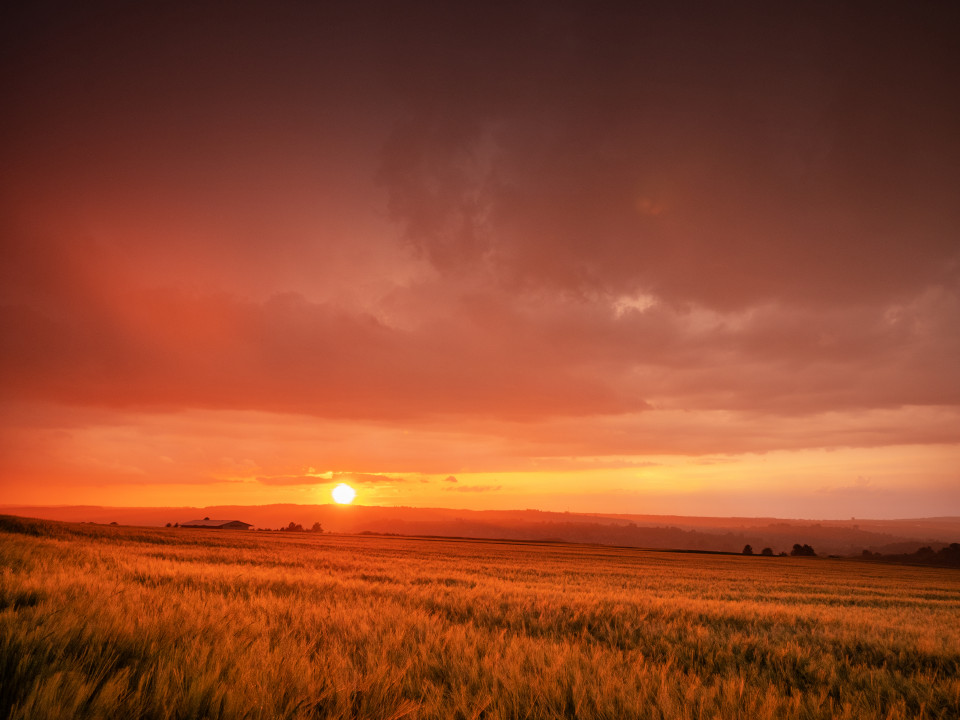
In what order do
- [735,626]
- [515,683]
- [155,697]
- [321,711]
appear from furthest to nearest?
[735,626] → [515,683] → [321,711] → [155,697]

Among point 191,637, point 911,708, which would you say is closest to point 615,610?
point 911,708

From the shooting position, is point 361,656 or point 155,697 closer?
point 155,697

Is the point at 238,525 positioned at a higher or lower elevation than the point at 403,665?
lower

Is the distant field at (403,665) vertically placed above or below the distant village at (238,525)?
above

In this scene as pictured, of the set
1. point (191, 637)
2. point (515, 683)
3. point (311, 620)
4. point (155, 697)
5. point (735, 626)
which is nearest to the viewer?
point (155, 697)

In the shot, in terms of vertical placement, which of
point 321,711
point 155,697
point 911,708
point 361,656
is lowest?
point 911,708

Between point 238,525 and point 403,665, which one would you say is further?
point 238,525

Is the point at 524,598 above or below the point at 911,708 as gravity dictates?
below

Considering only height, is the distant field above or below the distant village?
above

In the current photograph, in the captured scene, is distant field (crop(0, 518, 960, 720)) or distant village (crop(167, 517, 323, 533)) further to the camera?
distant village (crop(167, 517, 323, 533))

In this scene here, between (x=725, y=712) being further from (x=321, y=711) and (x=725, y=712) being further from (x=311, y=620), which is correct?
(x=311, y=620)

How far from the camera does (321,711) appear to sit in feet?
8.39

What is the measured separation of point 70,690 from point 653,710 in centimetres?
304

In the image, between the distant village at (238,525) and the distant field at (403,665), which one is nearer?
the distant field at (403,665)
